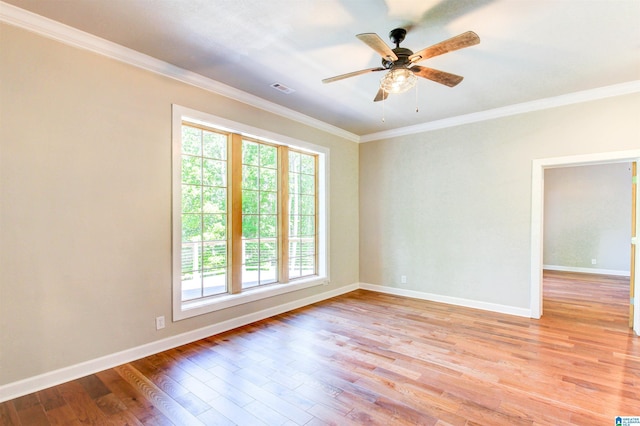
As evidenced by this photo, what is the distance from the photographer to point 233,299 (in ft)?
12.0

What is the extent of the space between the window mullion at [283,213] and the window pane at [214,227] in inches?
36.2

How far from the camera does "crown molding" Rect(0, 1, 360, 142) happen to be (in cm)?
224

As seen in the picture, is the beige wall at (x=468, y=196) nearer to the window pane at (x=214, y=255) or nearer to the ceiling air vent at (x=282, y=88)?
the ceiling air vent at (x=282, y=88)

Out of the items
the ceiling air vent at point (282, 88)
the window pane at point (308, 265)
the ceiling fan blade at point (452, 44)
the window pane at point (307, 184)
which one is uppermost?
the ceiling air vent at point (282, 88)

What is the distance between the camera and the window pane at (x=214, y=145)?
357 centimetres

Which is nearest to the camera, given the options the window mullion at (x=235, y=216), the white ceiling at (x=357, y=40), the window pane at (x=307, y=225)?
the white ceiling at (x=357, y=40)

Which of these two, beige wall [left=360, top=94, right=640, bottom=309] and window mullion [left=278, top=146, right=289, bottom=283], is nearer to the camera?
beige wall [left=360, top=94, right=640, bottom=309]

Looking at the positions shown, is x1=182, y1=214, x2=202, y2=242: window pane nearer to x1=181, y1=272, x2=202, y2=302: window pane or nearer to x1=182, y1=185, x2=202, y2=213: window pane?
→ x1=182, y1=185, x2=202, y2=213: window pane

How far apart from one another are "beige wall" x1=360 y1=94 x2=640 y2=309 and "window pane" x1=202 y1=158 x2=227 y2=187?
2.84 meters

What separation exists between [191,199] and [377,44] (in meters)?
2.51

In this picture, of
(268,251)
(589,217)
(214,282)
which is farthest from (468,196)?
(589,217)

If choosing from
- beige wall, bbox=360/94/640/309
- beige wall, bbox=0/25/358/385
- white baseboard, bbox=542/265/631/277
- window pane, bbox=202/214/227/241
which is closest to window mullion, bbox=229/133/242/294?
window pane, bbox=202/214/227/241

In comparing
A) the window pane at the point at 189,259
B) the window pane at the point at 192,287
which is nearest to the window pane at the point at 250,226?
the window pane at the point at 189,259

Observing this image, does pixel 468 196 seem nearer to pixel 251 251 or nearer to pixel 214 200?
pixel 251 251
